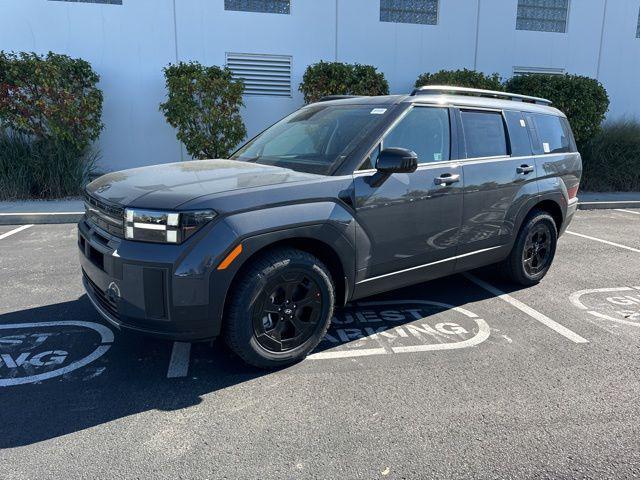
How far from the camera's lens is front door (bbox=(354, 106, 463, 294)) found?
3.62 m

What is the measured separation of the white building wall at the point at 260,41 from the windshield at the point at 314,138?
22.2 feet

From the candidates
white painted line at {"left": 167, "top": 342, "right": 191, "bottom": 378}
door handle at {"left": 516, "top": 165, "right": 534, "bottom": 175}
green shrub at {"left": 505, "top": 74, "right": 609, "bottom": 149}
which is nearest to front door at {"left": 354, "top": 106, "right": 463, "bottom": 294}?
door handle at {"left": 516, "top": 165, "right": 534, "bottom": 175}

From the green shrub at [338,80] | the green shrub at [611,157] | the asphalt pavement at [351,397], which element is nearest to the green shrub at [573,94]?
the green shrub at [611,157]

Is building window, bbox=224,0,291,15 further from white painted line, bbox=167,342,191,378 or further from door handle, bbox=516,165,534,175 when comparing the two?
white painted line, bbox=167,342,191,378

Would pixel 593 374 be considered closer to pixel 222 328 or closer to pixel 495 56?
pixel 222 328

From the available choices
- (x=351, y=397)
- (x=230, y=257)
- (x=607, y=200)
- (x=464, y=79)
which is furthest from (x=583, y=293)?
(x=464, y=79)

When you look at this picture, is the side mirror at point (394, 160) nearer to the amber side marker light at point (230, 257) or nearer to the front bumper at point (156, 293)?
the amber side marker light at point (230, 257)

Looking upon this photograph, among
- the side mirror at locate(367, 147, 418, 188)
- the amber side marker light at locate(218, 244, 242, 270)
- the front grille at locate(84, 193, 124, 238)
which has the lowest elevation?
the amber side marker light at locate(218, 244, 242, 270)

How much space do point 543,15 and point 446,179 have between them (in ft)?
34.9

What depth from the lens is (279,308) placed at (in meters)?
3.32

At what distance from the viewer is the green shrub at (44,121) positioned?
29.9 feet

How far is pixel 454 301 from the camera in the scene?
4.83m

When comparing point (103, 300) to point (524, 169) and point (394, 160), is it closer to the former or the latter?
point (394, 160)

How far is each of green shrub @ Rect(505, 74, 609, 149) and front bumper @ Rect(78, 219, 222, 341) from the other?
34.6ft
